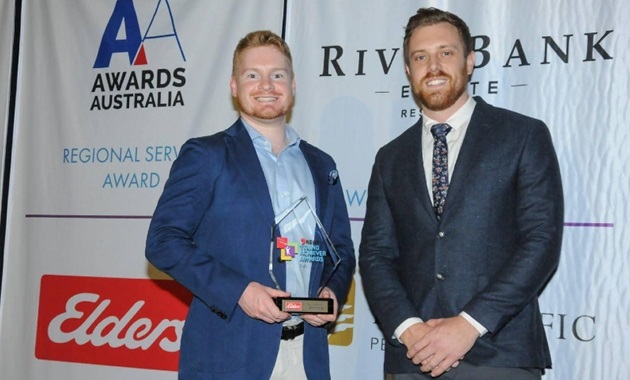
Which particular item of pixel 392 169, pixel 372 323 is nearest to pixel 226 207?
pixel 392 169

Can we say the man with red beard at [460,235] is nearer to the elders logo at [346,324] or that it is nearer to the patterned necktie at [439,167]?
the patterned necktie at [439,167]

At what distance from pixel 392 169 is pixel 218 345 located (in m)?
0.75

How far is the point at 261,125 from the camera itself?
8.72 feet

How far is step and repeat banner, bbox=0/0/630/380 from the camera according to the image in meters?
3.00

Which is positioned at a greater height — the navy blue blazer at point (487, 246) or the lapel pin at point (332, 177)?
the lapel pin at point (332, 177)

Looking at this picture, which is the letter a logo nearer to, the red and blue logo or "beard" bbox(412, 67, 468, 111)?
the red and blue logo

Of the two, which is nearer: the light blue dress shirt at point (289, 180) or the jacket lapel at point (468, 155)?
the jacket lapel at point (468, 155)

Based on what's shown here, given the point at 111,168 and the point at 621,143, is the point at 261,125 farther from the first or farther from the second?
A: the point at 111,168

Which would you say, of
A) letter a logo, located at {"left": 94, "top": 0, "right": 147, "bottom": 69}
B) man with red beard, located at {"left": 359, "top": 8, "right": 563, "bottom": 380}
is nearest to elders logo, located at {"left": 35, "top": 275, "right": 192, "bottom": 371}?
letter a logo, located at {"left": 94, "top": 0, "right": 147, "bottom": 69}

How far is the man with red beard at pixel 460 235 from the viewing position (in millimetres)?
2244

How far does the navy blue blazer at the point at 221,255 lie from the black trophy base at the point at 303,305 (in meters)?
0.15

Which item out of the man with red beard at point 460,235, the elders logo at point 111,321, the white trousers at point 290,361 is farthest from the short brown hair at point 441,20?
the elders logo at point 111,321

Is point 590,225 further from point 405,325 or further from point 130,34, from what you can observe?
point 130,34

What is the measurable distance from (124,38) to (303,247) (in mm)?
2047
